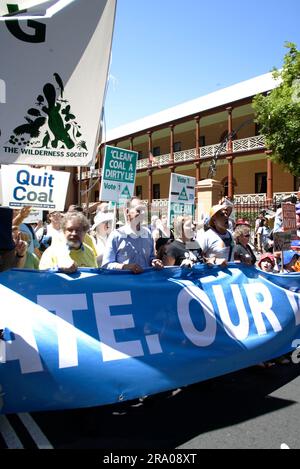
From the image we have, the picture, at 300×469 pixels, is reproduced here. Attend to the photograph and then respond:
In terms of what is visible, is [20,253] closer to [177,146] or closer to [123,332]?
[123,332]

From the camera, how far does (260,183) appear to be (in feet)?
108

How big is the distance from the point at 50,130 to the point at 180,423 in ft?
8.98

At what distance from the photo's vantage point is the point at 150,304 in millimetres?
3924

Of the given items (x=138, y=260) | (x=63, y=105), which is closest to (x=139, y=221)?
(x=138, y=260)

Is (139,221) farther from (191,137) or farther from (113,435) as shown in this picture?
(191,137)

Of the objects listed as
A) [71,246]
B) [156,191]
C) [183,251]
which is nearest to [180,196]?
[183,251]

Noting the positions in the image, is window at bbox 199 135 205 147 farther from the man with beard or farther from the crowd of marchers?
the man with beard

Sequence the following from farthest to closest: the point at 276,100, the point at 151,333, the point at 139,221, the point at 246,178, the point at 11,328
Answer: the point at 246,178
the point at 276,100
the point at 139,221
the point at 151,333
the point at 11,328

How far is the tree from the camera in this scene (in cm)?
1830

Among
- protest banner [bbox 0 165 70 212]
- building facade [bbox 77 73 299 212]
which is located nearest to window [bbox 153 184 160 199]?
building facade [bbox 77 73 299 212]

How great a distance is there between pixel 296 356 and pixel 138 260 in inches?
83.7

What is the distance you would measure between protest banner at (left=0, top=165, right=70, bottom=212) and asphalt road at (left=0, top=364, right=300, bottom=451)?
337 centimetres
